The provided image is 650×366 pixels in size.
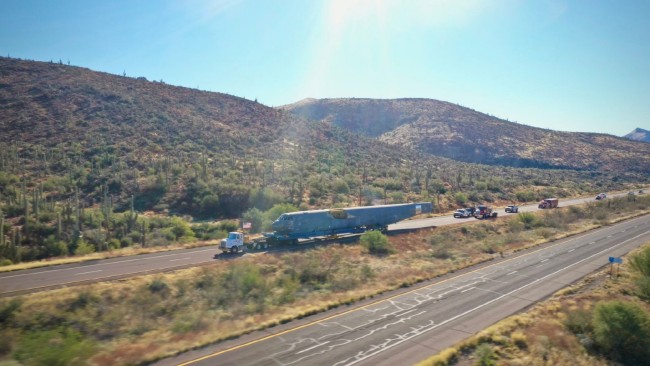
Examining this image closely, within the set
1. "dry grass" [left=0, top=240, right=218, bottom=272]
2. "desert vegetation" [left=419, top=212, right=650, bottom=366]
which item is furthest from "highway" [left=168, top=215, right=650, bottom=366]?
"dry grass" [left=0, top=240, right=218, bottom=272]

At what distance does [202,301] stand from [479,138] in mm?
149272

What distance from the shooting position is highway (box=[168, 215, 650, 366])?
1551 centimetres

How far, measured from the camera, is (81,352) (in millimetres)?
14008

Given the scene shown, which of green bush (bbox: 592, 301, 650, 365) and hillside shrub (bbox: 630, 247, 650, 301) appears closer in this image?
green bush (bbox: 592, 301, 650, 365)

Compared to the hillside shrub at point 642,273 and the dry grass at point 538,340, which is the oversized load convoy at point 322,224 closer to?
the dry grass at point 538,340

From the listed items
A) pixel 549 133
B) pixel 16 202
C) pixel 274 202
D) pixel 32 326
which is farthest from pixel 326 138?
pixel 549 133

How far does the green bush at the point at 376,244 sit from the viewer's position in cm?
3609

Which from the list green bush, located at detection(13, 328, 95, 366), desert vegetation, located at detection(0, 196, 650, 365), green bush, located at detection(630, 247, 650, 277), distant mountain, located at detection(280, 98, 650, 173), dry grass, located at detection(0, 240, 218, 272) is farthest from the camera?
distant mountain, located at detection(280, 98, 650, 173)

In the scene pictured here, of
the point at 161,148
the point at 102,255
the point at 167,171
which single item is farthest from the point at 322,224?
the point at 161,148

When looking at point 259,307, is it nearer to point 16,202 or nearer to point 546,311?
point 546,311

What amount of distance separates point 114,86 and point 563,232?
107m

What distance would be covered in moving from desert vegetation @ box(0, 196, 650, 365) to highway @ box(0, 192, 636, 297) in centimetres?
198

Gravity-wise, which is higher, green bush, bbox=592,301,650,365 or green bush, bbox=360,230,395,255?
green bush, bbox=360,230,395,255

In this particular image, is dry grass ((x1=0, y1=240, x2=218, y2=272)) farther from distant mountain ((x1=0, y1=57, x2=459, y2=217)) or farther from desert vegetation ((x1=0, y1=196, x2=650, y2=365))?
distant mountain ((x1=0, y1=57, x2=459, y2=217))
